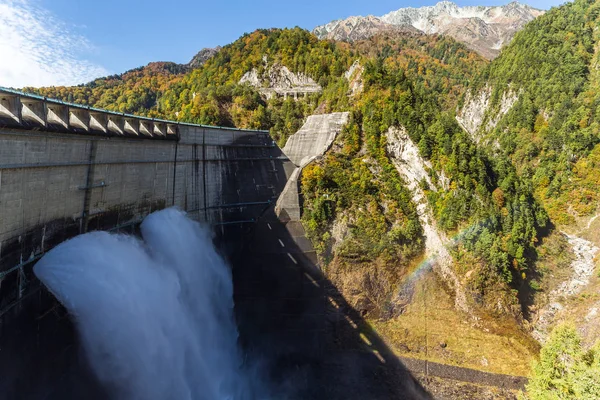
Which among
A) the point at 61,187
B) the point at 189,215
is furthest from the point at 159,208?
the point at 61,187

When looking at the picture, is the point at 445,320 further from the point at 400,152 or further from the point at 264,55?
the point at 264,55

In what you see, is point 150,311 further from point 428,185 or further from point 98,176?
point 428,185

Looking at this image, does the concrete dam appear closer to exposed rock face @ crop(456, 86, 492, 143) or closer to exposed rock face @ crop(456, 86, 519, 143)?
exposed rock face @ crop(456, 86, 519, 143)

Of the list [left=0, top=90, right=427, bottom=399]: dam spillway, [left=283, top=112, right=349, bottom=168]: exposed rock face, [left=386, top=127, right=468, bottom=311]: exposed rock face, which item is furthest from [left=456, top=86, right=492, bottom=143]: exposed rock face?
[left=0, top=90, right=427, bottom=399]: dam spillway

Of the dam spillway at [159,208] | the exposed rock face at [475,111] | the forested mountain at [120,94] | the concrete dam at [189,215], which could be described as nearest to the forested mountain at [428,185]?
the concrete dam at [189,215]

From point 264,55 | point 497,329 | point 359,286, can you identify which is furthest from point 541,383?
point 264,55

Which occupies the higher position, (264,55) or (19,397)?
(264,55)
